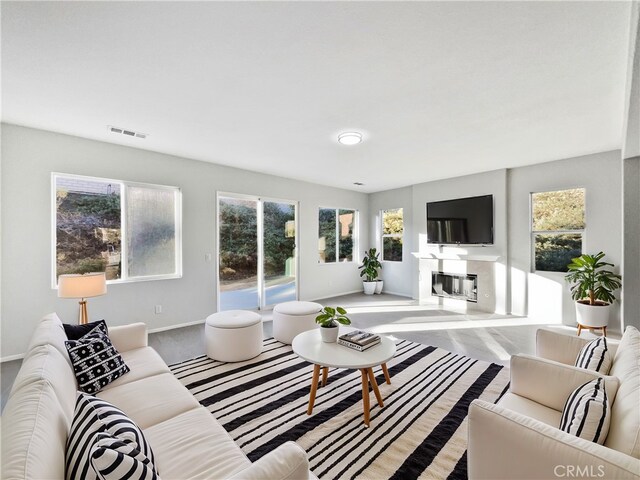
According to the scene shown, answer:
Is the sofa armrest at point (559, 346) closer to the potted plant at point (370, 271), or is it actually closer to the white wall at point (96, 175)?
the white wall at point (96, 175)

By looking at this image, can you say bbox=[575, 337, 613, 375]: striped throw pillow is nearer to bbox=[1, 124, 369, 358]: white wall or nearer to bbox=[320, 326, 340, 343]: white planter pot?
bbox=[320, 326, 340, 343]: white planter pot

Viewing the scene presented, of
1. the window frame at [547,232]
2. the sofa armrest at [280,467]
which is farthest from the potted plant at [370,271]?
the sofa armrest at [280,467]

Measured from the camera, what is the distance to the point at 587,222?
4.16m

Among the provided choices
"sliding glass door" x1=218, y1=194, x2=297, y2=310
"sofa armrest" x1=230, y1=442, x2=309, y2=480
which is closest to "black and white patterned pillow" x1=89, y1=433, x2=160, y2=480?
"sofa armrest" x1=230, y1=442, x2=309, y2=480

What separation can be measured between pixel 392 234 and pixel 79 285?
5.93 metres

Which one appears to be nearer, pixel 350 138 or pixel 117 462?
pixel 117 462

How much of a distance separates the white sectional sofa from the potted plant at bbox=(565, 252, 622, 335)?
173 inches

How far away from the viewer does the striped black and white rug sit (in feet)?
5.64

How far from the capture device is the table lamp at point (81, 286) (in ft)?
8.50

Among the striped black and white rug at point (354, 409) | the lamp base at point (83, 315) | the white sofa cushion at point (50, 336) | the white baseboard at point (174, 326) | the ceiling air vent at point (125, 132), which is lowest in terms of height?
the striped black and white rug at point (354, 409)

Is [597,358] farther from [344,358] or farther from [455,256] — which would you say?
[455,256]

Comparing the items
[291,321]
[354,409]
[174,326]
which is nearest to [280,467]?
[354,409]

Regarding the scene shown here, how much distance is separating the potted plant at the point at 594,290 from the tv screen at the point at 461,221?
4.42ft

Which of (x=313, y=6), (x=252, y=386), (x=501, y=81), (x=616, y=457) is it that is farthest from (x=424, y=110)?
(x=252, y=386)
